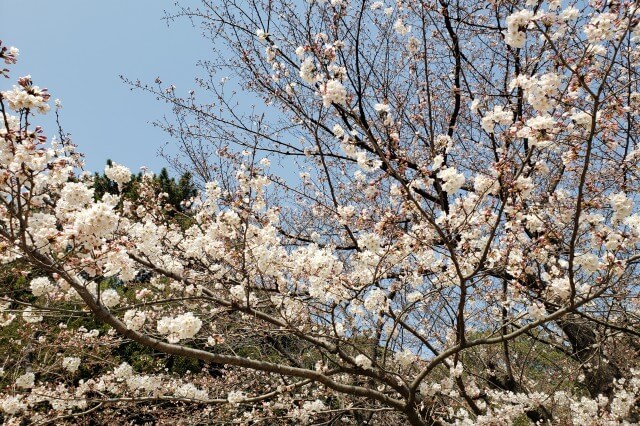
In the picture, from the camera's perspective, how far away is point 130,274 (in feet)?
10.6

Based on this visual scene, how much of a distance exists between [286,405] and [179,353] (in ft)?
7.27

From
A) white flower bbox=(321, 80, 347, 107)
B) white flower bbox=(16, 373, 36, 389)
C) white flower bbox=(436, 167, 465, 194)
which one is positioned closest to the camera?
white flower bbox=(321, 80, 347, 107)

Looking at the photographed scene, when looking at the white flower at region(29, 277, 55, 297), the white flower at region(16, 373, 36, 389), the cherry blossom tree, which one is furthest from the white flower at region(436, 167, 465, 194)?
the white flower at region(16, 373, 36, 389)

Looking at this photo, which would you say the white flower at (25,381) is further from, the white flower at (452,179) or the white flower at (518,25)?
the white flower at (518,25)

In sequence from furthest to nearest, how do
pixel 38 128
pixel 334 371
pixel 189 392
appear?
pixel 189 392, pixel 334 371, pixel 38 128

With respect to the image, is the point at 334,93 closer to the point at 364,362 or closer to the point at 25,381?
the point at 364,362

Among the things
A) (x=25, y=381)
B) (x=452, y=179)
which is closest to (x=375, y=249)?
(x=452, y=179)

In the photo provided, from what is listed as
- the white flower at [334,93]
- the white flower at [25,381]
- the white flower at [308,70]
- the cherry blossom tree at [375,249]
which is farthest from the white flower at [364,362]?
the white flower at [25,381]

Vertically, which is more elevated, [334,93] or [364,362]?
[334,93]

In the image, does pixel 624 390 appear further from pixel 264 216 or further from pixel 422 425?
pixel 264 216

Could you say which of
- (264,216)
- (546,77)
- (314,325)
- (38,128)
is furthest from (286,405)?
(546,77)

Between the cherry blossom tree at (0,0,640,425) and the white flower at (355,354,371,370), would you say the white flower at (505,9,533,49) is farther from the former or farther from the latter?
the white flower at (355,354,371,370)

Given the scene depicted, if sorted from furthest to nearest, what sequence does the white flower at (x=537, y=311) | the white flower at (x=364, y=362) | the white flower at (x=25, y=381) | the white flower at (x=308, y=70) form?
the white flower at (x=25, y=381) → the white flower at (x=364, y=362) → the white flower at (x=537, y=311) → the white flower at (x=308, y=70)

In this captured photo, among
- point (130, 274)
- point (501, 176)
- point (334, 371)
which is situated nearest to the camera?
point (501, 176)
